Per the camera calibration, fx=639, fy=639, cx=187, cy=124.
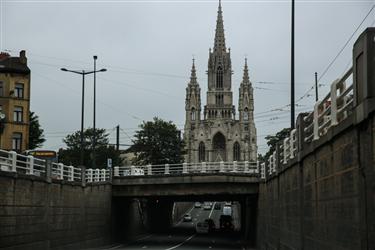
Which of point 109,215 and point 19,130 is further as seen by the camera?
point 19,130

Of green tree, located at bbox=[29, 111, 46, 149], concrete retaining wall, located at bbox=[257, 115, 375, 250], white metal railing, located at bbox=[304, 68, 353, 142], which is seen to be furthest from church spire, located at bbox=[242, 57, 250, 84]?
white metal railing, located at bbox=[304, 68, 353, 142]

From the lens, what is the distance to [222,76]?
196 m

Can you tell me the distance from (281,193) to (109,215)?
81.0ft

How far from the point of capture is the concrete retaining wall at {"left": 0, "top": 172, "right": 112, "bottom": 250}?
89.4ft

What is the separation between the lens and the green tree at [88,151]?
99.6m

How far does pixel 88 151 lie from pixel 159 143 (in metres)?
16.0

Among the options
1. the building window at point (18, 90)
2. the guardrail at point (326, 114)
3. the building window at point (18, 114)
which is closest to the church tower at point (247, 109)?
the building window at point (18, 90)

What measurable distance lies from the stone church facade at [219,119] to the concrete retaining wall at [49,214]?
447 feet

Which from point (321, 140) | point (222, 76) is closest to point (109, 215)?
point (321, 140)

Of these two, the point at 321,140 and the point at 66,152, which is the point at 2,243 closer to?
the point at 321,140

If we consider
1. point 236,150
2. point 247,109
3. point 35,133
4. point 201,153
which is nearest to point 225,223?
point 35,133

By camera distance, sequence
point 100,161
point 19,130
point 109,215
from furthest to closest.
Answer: point 100,161, point 19,130, point 109,215

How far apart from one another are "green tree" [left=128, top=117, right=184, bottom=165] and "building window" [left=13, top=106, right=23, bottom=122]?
88.0 ft

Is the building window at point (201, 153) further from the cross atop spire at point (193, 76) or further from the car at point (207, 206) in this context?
the car at point (207, 206)
